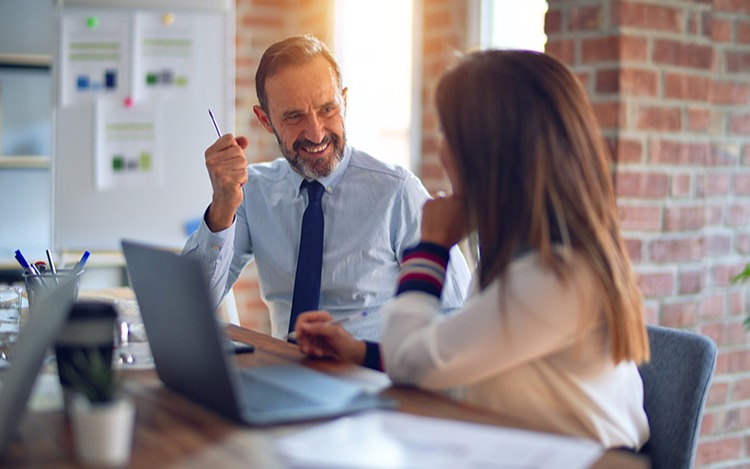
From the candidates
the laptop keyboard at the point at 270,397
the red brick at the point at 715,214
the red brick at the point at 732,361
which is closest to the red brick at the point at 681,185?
the red brick at the point at 715,214

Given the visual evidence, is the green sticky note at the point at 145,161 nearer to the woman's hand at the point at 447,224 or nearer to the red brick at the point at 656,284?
the red brick at the point at 656,284

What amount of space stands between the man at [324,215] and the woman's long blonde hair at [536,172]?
0.76 m

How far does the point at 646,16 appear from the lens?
2180mm

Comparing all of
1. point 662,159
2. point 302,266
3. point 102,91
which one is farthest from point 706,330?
point 102,91

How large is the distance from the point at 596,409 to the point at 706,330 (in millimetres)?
1291

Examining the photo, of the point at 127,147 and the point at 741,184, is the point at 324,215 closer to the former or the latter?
the point at 741,184

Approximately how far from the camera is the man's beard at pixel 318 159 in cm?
206

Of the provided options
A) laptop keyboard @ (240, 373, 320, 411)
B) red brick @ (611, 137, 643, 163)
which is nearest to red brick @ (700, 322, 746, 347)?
red brick @ (611, 137, 643, 163)

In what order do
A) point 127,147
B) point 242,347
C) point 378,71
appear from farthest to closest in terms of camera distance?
point 378,71, point 127,147, point 242,347

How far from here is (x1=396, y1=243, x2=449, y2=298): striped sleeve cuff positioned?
1252 mm

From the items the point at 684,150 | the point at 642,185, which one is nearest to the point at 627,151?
the point at 642,185

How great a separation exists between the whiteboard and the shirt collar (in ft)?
4.26

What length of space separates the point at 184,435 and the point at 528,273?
47 centimetres

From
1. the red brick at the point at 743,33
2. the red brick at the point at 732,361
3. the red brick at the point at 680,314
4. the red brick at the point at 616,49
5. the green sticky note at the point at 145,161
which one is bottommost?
the red brick at the point at 732,361
